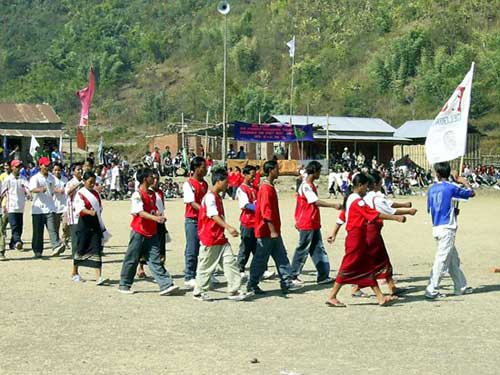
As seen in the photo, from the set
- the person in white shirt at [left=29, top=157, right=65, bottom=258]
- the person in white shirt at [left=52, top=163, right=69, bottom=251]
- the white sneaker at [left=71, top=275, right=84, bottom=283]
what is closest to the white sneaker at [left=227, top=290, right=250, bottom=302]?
the white sneaker at [left=71, top=275, right=84, bottom=283]

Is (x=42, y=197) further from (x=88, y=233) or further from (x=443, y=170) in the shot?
(x=443, y=170)

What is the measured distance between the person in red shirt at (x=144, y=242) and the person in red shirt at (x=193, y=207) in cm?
44

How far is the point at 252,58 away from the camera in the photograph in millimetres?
91438

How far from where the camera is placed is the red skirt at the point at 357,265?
933cm

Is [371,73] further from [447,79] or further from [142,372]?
[142,372]

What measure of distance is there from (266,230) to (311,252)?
3.84ft

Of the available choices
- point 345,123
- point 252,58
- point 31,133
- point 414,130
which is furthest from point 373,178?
point 252,58

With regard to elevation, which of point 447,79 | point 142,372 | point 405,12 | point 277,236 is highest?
point 405,12

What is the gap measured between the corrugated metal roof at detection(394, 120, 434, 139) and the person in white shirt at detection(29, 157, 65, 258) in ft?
128

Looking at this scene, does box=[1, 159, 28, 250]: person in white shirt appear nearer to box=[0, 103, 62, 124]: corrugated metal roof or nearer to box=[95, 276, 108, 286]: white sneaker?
box=[95, 276, 108, 286]: white sneaker

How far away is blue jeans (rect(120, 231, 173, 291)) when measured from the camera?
1011cm

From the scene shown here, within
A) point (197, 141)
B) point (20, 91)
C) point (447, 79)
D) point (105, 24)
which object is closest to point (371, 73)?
point (447, 79)

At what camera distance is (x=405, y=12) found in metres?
86.1

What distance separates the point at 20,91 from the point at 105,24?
75.6 ft
